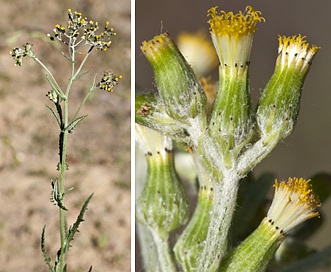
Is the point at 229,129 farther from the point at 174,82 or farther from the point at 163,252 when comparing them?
the point at 163,252

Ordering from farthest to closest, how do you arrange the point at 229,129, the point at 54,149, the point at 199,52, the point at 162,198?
1. the point at 199,52
2. the point at 54,149
3. the point at 162,198
4. the point at 229,129

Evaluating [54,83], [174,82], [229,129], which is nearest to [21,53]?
[54,83]

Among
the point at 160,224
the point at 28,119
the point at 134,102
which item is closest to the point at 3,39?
the point at 28,119

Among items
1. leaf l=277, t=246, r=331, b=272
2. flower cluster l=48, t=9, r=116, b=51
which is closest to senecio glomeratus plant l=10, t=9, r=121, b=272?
flower cluster l=48, t=9, r=116, b=51

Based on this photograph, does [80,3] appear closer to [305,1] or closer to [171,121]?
[171,121]

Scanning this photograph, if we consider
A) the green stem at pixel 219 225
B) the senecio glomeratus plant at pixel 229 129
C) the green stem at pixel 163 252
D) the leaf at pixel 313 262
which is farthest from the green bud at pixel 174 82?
the leaf at pixel 313 262

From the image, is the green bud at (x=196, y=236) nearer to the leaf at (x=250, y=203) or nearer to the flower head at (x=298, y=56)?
the leaf at (x=250, y=203)
